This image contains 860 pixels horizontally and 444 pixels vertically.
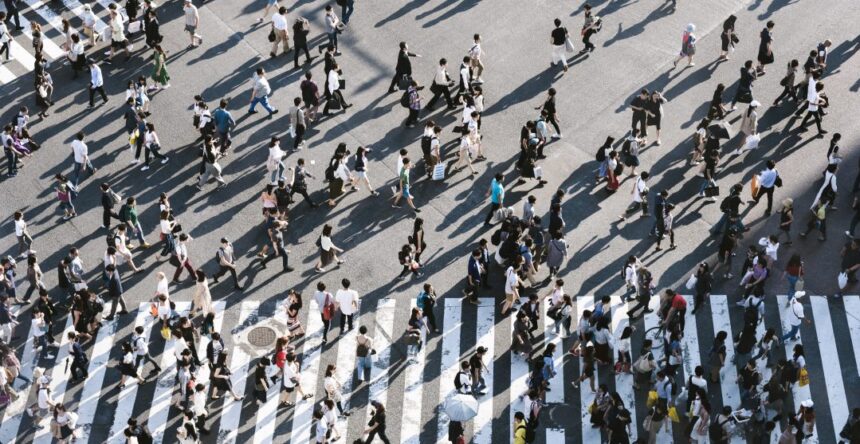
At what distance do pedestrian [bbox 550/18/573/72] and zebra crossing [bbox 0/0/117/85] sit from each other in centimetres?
1477

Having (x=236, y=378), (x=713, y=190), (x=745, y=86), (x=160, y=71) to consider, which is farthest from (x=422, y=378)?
(x=160, y=71)

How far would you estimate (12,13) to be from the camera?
4200 centimetres

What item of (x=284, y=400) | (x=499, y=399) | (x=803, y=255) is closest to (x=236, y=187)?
(x=284, y=400)

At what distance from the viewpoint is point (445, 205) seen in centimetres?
3466

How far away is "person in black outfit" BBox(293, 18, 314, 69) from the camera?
128 feet

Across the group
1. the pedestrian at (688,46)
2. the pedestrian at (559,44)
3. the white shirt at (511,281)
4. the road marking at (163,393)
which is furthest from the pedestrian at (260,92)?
the pedestrian at (688,46)

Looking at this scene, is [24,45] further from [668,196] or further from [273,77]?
[668,196]

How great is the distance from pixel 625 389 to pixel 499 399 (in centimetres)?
290

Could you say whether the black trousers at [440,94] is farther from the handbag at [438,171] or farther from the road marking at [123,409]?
the road marking at [123,409]

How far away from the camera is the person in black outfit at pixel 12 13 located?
4176 centimetres

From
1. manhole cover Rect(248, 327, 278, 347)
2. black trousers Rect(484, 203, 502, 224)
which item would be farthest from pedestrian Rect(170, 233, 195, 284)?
black trousers Rect(484, 203, 502, 224)

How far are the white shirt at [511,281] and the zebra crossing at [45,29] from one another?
18.3 m

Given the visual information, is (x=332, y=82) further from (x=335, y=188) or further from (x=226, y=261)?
(x=226, y=261)

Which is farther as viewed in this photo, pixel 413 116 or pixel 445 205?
pixel 413 116
